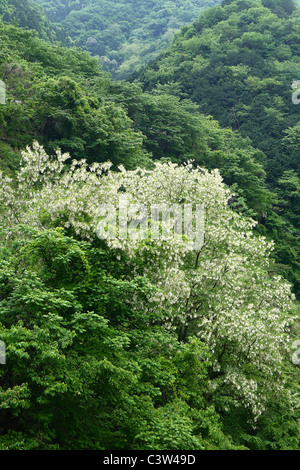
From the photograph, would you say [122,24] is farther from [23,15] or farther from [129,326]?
[129,326]

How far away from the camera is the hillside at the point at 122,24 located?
81.9 meters

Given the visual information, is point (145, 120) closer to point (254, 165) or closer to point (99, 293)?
point (254, 165)

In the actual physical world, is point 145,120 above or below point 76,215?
above

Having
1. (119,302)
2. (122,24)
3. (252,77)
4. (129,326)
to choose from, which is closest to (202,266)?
(129,326)

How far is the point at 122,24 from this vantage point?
308ft

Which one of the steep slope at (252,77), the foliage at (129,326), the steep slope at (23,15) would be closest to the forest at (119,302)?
the foliage at (129,326)

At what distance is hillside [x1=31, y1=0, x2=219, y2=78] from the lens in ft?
269

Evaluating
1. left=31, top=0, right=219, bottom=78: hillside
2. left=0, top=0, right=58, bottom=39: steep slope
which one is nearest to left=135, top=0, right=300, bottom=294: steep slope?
left=0, top=0, right=58, bottom=39: steep slope

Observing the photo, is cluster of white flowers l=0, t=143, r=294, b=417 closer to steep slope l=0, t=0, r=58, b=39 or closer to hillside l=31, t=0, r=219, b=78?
steep slope l=0, t=0, r=58, b=39

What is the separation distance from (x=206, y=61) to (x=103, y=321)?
5145cm

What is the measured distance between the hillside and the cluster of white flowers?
6729cm

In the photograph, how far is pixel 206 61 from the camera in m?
51.9

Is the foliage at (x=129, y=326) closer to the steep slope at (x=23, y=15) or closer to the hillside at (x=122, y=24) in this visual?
the steep slope at (x=23, y=15)

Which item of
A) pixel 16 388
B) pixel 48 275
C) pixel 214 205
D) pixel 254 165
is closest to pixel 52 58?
pixel 254 165
